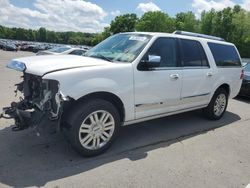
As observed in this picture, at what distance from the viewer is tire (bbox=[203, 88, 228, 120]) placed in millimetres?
6535

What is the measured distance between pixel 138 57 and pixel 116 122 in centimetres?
109

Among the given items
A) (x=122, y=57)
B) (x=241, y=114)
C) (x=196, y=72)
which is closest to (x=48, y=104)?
(x=122, y=57)

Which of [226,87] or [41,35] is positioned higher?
[226,87]

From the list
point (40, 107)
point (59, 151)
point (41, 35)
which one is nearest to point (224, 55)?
point (59, 151)

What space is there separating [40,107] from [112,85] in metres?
1.07

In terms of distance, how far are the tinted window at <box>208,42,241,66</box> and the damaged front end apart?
12.6ft

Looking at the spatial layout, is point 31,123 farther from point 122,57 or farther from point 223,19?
point 223,19

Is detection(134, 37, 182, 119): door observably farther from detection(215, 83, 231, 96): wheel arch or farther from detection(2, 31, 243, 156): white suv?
detection(215, 83, 231, 96): wheel arch

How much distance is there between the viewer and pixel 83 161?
4117 mm

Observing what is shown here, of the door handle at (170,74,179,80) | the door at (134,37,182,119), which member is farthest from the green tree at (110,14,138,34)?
the door handle at (170,74,179,80)

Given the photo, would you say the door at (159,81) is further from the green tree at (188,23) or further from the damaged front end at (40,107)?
the green tree at (188,23)

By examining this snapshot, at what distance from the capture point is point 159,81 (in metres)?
4.86

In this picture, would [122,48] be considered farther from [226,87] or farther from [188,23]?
[188,23]

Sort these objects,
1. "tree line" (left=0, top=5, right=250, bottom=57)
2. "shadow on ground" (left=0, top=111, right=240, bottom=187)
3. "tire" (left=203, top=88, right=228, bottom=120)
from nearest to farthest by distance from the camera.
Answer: "shadow on ground" (left=0, top=111, right=240, bottom=187) < "tire" (left=203, top=88, right=228, bottom=120) < "tree line" (left=0, top=5, right=250, bottom=57)
